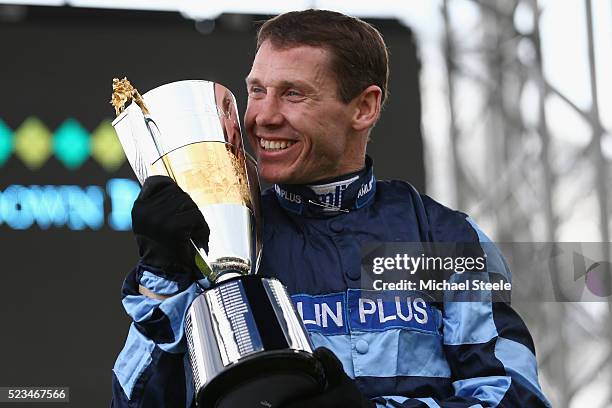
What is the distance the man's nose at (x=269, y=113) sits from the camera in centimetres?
198

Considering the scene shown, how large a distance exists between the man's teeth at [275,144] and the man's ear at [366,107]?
0.45 feet

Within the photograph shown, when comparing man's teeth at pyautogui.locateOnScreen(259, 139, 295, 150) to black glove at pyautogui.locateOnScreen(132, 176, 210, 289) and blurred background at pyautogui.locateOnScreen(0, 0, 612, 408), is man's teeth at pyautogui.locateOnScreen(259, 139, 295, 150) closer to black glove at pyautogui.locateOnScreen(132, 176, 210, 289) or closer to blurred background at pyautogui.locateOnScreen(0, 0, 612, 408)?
black glove at pyautogui.locateOnScreen(132, 176, 210, 289)

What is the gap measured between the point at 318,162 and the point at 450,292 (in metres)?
→ 0.31

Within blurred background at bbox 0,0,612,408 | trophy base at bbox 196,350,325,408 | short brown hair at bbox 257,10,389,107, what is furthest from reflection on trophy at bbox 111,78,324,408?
blurred background at bbox 0,0,612,408

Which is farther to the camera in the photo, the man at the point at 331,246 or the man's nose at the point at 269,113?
the man's nose at the point at 269,113

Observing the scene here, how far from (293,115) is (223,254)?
0.96 feet

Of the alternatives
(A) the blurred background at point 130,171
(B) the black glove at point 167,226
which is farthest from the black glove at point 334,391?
(A) the blurred background at point 130,171

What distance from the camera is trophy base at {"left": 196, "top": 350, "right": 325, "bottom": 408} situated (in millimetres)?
1655

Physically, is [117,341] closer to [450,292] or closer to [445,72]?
[445,72]

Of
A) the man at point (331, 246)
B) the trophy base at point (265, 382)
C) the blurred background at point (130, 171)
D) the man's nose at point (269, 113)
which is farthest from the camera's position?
the blurred background at point (130, 171)

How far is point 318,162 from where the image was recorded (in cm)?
202

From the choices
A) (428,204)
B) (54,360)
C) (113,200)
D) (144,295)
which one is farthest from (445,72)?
→ (144,295)

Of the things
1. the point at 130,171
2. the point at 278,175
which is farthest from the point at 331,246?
the point at 130,171

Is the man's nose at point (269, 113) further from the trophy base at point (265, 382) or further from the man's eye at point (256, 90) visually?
the trophy base at point (265, 382)
